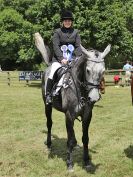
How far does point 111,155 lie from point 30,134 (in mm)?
3172

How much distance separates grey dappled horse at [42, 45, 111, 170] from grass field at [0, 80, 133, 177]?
48 centimetres

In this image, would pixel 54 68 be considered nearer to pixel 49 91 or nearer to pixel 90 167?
pixel 49 91

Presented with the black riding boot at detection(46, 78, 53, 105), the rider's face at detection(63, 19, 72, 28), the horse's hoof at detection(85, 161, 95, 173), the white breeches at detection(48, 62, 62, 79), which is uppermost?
the rider's face at detection(63, 19, 72, 28)

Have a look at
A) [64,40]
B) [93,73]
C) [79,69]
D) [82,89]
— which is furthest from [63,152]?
[93,73]

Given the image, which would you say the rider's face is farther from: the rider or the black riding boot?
the black riding boot

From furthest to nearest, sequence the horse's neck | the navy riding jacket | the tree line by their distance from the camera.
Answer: the tree line
the navy riding jacket
the horse's neck

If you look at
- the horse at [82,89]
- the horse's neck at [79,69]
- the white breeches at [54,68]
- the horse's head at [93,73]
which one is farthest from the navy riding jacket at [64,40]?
the horse's head at [93,73]

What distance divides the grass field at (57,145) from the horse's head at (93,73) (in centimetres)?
163

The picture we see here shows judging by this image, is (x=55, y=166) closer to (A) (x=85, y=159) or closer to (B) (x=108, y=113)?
(A) (x=85, y=159)

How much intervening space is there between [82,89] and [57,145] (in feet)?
8.92

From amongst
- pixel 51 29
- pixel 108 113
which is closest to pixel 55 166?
pixel 108 113

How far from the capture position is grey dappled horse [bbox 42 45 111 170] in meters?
7.05

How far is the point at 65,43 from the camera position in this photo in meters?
8.50

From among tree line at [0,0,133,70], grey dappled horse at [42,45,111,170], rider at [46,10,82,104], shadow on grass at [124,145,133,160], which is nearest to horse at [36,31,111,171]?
grey dappled horse at [42,45,111,170]
